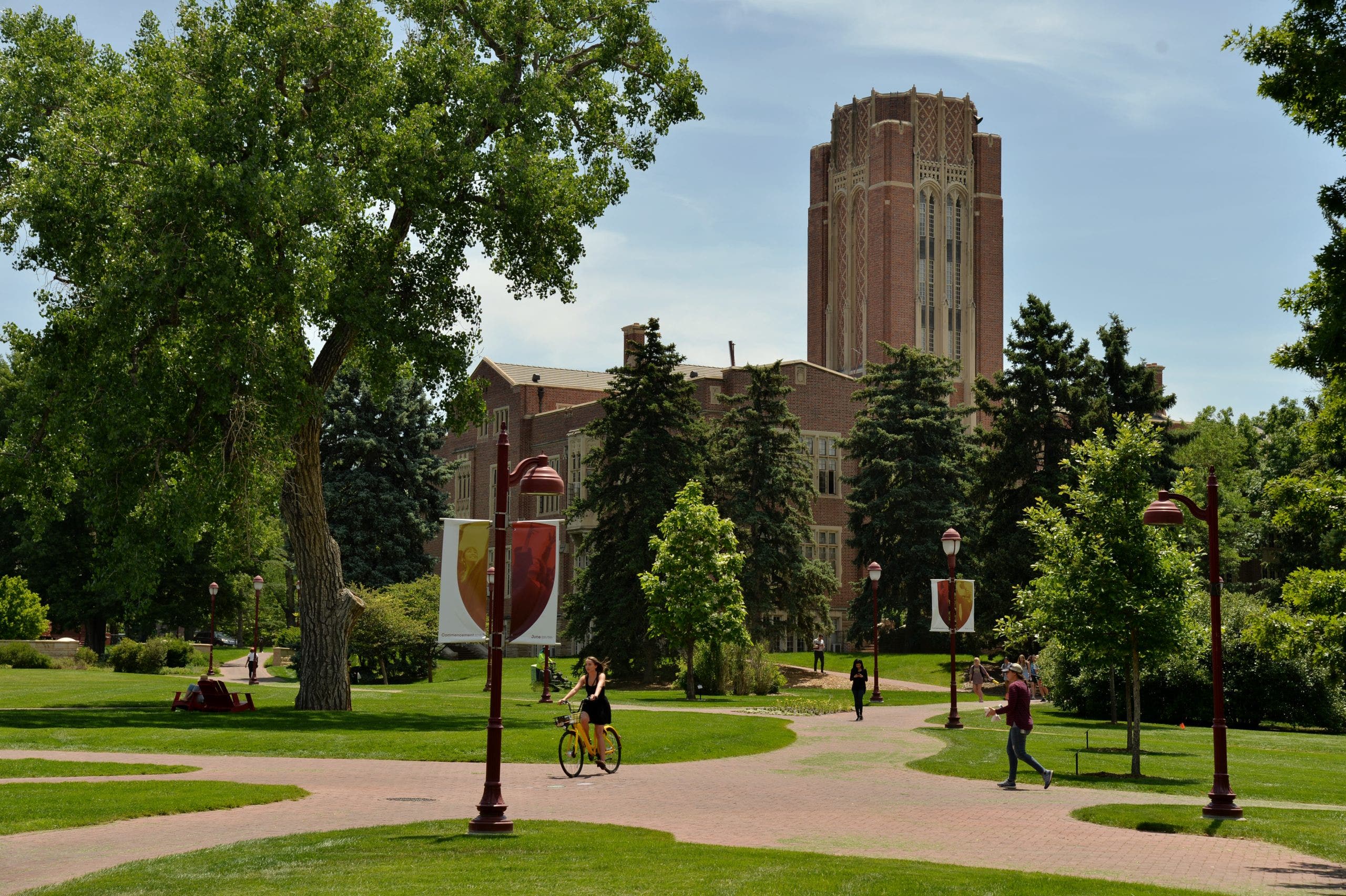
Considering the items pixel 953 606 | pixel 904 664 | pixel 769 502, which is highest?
pixel 769 502

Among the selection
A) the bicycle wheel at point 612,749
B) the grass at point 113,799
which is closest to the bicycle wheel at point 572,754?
the bicycle wheel at point 612,749

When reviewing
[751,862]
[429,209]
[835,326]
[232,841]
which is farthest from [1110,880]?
[835,326]

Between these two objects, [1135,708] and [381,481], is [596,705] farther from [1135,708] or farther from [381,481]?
[381,481]

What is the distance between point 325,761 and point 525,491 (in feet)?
26.8

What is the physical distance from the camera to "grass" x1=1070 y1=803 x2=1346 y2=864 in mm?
14625

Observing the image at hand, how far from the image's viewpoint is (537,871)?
11211 millimetres

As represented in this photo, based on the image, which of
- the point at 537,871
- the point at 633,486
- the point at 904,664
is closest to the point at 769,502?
the point at 633,486

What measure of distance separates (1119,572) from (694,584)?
22305 millimetres

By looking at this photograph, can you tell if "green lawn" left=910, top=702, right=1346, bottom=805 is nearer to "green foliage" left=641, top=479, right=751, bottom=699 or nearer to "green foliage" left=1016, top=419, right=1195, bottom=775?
"green foliage" left=1016, top=419, right=1195, bottom=775

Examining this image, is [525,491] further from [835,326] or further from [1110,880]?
[835,326]

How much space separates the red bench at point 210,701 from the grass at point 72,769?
10.1 meters

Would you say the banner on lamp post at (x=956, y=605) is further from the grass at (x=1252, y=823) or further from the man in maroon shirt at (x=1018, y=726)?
the grass at (x=1252, y=823)

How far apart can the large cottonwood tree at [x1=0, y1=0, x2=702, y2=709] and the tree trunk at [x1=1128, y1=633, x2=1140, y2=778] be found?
573 inches

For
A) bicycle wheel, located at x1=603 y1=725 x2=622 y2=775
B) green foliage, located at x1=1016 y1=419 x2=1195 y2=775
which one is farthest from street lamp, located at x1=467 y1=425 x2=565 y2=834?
green foliage, located at x1=1016 y1=419 x2=1195 y2=775
